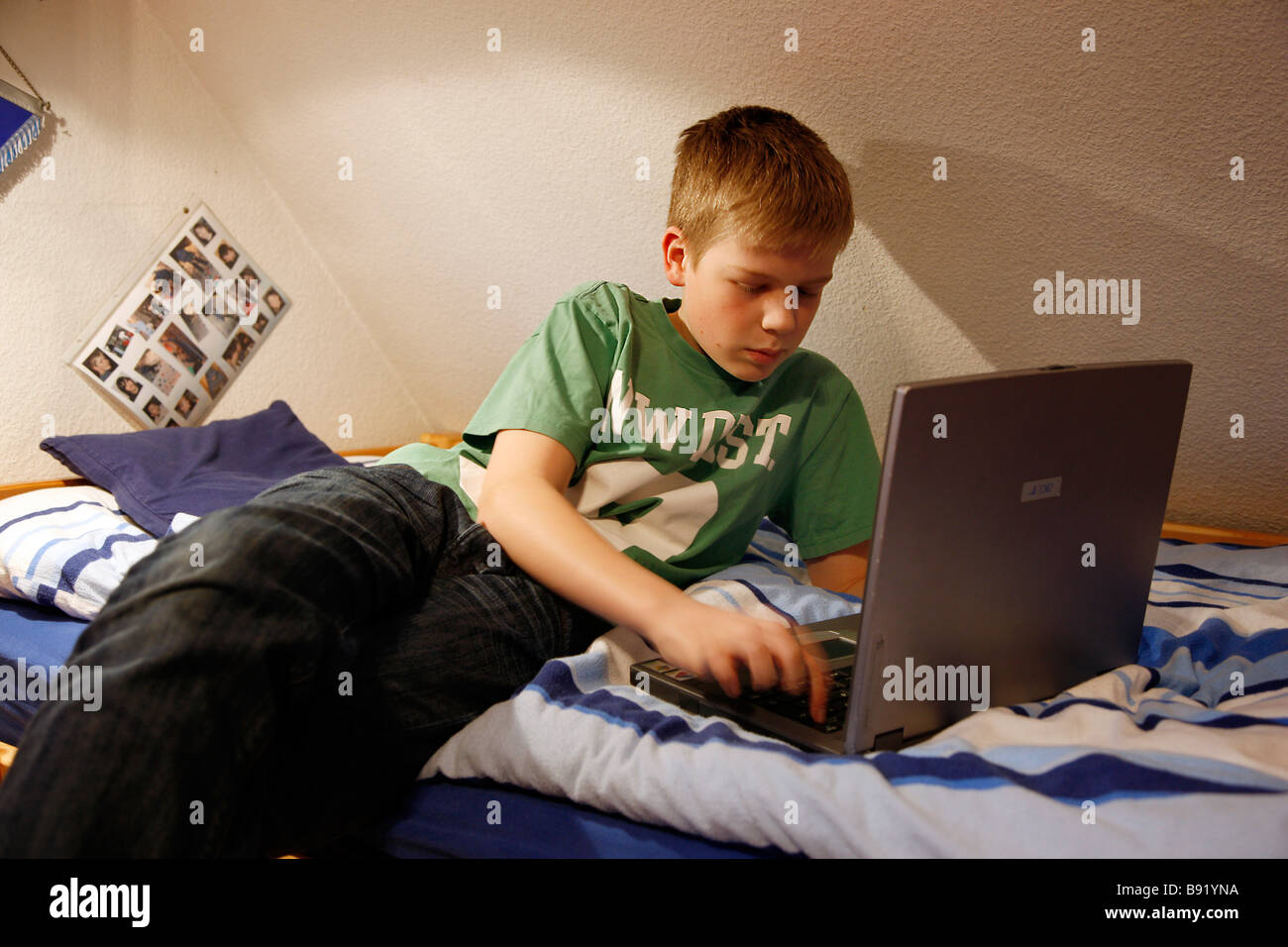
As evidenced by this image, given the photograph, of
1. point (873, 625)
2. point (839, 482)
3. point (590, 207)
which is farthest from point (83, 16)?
point (873, 625)

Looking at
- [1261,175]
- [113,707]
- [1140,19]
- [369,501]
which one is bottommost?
[113,707]

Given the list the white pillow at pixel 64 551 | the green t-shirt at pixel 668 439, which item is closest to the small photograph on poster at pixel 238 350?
the white pillow at pixel 64 551

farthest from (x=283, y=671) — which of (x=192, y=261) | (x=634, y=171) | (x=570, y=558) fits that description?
(x=192, y=261)

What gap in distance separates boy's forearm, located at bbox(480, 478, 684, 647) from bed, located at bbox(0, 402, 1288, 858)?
0.07 metres

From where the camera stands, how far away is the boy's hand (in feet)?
2.38

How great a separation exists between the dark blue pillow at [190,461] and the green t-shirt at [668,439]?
55cm

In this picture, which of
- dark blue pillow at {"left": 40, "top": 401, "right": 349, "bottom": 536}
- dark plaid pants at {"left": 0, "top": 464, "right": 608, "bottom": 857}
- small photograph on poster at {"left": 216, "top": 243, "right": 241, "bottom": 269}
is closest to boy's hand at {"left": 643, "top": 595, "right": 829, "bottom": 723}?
dark plaid pants at {"left": 0, "top": 464, "right": 608, "bottom": 857}

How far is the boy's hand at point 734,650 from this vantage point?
28.6 inches

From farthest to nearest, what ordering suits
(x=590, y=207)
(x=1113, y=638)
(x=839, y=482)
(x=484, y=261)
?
(x=484, y=261)
(x=590, y=207)
(x=839, y=482)
(x=1113, y=638)

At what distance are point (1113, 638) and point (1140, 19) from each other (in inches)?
25.5

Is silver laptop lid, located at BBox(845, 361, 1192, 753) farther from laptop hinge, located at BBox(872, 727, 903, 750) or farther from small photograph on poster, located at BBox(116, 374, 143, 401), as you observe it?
small photograph on poster, located at BBox(116, 374, 143, 401)

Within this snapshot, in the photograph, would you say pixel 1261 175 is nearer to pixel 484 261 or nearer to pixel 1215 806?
pixel 1215 806

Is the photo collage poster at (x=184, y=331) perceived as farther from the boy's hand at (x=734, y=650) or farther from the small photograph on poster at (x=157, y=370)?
the boy's hand at (x=734, y=650)
